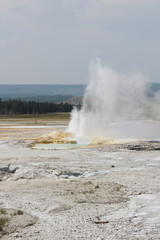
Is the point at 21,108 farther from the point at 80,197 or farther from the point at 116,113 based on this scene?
the point at 80,197

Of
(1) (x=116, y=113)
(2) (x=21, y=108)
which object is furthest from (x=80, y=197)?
(2) (x=21, y=108)

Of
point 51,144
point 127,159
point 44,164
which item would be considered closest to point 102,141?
point 51,144

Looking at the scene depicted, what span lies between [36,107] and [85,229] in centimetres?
11638

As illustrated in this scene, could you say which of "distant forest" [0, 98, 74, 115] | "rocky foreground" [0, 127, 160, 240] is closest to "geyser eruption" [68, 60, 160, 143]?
"rocky foreground" [0, 127, 160, 240]

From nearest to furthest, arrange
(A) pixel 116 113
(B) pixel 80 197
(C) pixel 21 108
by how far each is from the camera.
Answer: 1. (B) pixel 80 197
2. (A) pixel 116 113
3. (C) pixel 21 108

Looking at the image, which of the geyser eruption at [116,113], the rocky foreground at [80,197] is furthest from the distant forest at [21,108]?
the rocky foreground at [80,197]

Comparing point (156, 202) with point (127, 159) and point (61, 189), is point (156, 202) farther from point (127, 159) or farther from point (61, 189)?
point (127, 159)

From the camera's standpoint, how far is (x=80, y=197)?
1836 centimetres

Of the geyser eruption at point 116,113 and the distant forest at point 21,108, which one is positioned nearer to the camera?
the geyser eruption at point 116,113

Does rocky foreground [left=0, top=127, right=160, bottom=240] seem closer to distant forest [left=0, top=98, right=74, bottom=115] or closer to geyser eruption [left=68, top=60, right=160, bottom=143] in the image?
geyser eruption [left=68, top=60, right=160, bottom=143]

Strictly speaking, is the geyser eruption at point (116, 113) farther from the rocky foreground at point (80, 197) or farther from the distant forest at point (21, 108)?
the distant forest at point (21, 108)

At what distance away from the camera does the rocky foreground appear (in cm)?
1386

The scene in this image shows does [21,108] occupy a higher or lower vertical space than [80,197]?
higher

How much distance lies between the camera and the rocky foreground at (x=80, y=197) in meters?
13.9
